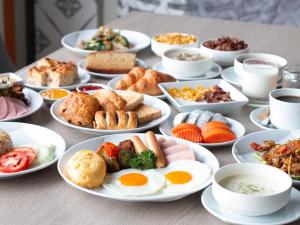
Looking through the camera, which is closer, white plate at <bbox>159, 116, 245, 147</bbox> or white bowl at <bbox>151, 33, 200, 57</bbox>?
white plate at <bbox>159, 116, 245, 147</bbox>

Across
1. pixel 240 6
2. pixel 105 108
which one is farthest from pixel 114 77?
pixel 240 6

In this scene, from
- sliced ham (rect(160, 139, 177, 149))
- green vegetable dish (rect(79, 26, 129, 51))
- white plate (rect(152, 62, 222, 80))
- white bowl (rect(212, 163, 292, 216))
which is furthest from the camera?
green vegetable dish (rect(79, 26, 129, 51))

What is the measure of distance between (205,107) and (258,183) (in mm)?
594

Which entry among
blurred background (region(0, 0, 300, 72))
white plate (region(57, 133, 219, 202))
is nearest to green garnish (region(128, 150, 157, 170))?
white plate (region(57, 133, 219, 202))

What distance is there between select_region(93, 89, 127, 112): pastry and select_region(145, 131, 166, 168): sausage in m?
0.28

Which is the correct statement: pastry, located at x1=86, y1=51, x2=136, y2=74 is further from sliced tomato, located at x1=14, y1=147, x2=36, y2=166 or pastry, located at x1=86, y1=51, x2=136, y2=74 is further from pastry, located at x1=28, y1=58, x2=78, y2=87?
sliced tomato, located at x1=14, y1=147, x2=36, y2=166

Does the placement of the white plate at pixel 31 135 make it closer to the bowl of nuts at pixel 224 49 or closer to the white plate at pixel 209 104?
the white plate at pixel 209 104

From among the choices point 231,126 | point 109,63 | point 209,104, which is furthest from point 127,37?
point 231,126

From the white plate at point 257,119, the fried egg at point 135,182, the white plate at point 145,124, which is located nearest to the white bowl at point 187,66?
the white plate at point 145,124

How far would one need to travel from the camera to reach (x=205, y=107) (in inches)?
80.2

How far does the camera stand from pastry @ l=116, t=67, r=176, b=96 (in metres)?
2.21

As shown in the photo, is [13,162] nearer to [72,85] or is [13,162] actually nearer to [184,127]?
[184,127]

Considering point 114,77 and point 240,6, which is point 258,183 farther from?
point 240,6

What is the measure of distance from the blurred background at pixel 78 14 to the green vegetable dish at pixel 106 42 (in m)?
1.94
